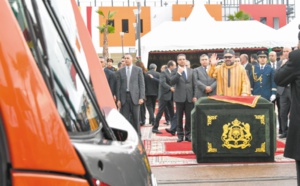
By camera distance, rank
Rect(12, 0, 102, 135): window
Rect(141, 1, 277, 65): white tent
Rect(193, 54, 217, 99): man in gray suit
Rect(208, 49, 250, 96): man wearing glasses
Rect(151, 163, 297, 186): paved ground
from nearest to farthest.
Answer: Rect(12, 0, 102, 135): window → Rect(151, 163, 297, 186): paved ground → Rect(208, 49, 250, 96): man wearing glasses → Rect(193, 54, 217, 99): man in gray suit → Rect(141, 1, 277, 65): white tent

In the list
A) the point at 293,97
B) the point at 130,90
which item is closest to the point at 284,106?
the point at 130,90

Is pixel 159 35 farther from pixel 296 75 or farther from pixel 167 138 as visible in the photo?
pixel 296 75

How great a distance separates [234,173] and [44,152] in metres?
5.90

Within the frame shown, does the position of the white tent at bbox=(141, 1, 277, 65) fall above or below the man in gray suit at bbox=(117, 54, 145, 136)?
above

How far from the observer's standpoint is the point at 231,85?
368 inches

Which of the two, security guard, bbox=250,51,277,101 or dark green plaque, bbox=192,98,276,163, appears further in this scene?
security guard, bbox=250,51,277,101

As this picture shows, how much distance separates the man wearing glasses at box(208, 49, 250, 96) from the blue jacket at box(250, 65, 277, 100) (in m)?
2.30

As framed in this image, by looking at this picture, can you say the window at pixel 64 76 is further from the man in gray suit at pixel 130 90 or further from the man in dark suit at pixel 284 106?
the man in dark suit at pixel 284 106

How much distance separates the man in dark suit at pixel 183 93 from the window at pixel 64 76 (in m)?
8.32

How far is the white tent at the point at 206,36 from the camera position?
881 inches

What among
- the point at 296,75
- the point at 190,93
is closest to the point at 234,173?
the point at 296,75

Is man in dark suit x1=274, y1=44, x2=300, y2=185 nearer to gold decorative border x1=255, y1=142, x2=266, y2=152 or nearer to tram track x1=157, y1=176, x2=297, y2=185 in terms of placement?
tram track x1=157, y1=176, x2=297, y2=185

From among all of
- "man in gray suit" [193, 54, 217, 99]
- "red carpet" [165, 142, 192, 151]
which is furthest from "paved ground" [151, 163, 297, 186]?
"man in gray suit" [193, 54, 217, 99]

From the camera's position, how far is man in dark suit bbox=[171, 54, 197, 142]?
412 inches
